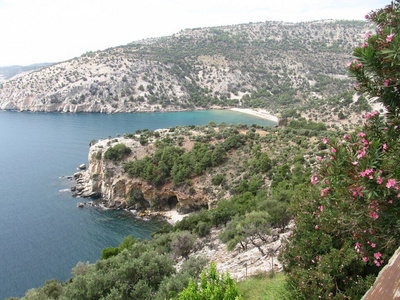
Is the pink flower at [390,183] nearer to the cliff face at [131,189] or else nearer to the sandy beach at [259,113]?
the cliff face at [131,189]

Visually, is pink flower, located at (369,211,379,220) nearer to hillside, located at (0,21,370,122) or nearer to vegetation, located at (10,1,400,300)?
vegetation, located at (10,1,400,300)

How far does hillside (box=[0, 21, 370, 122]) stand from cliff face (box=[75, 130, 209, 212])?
82.3m

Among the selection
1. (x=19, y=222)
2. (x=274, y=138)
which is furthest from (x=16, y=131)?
(x=274, y=138)

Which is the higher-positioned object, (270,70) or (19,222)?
(270,70)

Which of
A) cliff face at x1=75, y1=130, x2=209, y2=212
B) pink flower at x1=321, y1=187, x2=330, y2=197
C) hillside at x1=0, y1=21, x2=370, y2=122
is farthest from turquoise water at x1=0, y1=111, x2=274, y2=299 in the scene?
hillside at x1=0, y1=21, x2=370, y2=122

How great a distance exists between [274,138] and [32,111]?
440 feet

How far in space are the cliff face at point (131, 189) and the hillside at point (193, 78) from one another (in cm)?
8226

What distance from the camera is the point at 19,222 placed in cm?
4162

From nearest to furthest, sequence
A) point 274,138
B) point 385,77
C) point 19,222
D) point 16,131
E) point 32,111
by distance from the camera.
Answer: point 385,77
point 19,222
point 274,138
point 16,131
point 32,111

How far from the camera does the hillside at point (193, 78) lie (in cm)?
13538

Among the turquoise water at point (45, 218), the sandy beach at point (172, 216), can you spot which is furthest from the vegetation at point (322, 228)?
the turquoise water at point (45, 218)

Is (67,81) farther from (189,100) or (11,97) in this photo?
(189,100)

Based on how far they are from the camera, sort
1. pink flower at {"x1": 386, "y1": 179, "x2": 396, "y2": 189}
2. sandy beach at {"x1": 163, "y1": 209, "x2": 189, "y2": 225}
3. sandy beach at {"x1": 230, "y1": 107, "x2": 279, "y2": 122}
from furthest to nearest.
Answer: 1. sandy beach at {"x1": 230, "y1": 107, "x2": 279, "y2": 122}
2. sandy beach at {"x1": 163, "y1": 209, "x2": 189, "y2": 225}
3. pink flower at {"x1": 386, "y1": 179, "x2": 396, "y2": 189}

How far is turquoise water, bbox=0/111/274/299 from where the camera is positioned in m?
32.4
